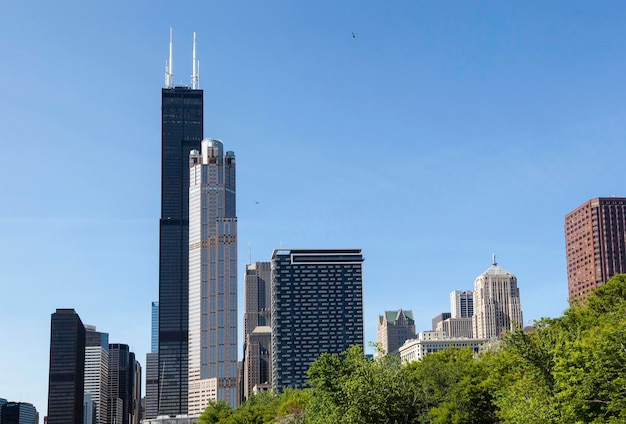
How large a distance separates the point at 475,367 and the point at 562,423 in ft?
161

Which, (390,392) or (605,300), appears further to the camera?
(605,300)

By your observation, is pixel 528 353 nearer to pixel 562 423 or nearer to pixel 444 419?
pixel 562 423

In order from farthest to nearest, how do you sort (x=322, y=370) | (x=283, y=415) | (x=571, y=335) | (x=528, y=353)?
(x=283, y=415)
(x=322, y=370)
(x=571, y=335)
(x=528, y=353)

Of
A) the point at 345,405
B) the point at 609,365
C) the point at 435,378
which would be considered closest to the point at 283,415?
the point at 435,378

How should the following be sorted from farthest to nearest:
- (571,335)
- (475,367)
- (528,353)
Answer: (475,367), (571,335), (528,353)

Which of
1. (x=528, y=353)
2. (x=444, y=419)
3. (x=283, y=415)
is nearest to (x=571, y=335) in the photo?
(x=528, y=353)

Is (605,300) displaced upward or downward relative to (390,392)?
upward

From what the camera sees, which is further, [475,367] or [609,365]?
[475,367]

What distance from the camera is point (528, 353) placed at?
214ft

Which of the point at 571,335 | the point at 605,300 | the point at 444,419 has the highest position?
the point at 605,300

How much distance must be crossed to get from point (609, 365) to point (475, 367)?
49142 millimetres

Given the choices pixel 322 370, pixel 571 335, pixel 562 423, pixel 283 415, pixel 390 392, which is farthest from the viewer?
pixel 283 415

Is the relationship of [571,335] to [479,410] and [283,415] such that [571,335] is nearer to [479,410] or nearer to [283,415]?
[479,410]

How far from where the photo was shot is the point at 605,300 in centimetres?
10506
